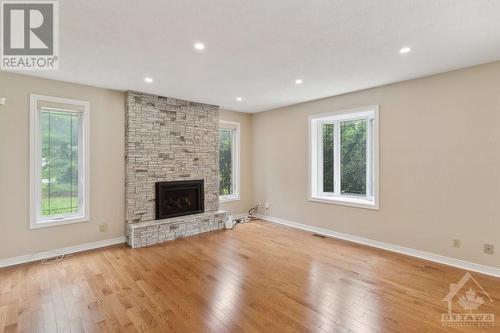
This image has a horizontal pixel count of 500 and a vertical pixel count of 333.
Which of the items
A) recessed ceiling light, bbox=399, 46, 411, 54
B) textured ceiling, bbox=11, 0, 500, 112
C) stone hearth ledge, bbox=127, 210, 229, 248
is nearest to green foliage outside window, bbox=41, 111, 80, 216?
textured ceiling, bbox=11, 0, 500, 112

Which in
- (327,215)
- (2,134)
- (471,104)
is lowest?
(327,215)

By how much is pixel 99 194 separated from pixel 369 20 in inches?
Answer: 173

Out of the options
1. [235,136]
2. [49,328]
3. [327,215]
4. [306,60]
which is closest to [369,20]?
[306,60]

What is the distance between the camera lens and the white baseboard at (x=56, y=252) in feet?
10.9

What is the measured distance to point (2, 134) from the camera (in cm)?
327

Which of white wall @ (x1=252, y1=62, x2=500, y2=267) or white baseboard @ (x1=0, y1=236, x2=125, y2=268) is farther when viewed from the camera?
white baseboard @ (x1=0, y1=236, x2=125, y2=268)

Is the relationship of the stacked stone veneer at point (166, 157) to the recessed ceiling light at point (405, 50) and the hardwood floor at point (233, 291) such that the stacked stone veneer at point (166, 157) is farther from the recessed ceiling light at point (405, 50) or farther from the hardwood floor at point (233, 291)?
the recessed ceiling light at point (405, 50)

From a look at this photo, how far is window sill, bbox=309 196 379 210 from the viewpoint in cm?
410

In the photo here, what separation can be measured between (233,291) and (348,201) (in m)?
2.76

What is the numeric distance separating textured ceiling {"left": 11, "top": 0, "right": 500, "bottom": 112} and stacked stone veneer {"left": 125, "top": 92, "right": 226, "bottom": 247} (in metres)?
0.72

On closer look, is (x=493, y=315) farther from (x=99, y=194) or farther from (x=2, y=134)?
(x=2, y=134)

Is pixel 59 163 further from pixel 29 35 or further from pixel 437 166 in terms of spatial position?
pixel 437 166

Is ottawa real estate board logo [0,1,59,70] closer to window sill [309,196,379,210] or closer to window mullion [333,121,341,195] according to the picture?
window mullion [333,121,341,195]

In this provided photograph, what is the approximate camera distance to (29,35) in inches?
92.6
